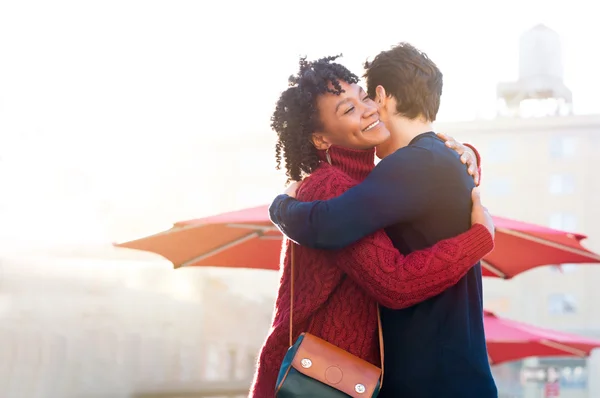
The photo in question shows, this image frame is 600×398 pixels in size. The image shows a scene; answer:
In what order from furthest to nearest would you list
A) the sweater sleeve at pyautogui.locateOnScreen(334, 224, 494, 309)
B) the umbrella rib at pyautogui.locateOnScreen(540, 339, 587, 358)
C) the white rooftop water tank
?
the white rooftop water tank < the umbrella rib at pyautogui.locateOnScreen(540, 339, 587, 358) < the sweater sleeve at pyautogui.locateOnScreen(334, 224, 494, 309)

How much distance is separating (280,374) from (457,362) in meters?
0.49

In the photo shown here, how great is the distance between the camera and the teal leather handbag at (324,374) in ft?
7.68

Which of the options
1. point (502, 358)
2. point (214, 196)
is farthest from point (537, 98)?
point (502, 358)

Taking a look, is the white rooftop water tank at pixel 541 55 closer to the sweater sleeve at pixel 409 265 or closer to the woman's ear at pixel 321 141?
the woman's ear at pixel 321 141

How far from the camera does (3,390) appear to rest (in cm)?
733

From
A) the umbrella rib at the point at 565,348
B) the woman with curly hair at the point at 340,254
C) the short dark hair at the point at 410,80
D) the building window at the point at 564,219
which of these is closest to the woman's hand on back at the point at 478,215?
the woman with curly hair at the point at 340,254

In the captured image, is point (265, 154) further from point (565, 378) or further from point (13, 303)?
point (13, 303)

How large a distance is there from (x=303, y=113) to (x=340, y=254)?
52cm

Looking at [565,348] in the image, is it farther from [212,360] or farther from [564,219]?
[564,219]

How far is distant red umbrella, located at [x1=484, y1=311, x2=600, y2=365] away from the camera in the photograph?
7484 millimetres

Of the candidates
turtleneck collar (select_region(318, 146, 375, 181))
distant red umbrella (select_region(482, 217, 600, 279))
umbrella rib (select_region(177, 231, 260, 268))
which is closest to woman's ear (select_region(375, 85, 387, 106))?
turtleneck collar (select_region(318, 146, 375, 181))

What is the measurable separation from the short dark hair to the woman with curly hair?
85 millimetres

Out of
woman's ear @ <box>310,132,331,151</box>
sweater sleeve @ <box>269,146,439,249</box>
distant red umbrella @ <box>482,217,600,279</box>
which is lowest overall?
distant red umbrella @ <box>482,217,600,279</box>

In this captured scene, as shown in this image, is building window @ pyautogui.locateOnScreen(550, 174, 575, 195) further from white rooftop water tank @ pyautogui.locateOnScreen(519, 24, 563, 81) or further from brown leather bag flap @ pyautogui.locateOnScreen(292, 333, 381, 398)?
brown leather bag flap @ pyautogui.locateOnScreen(292, 333, 381, 398)
